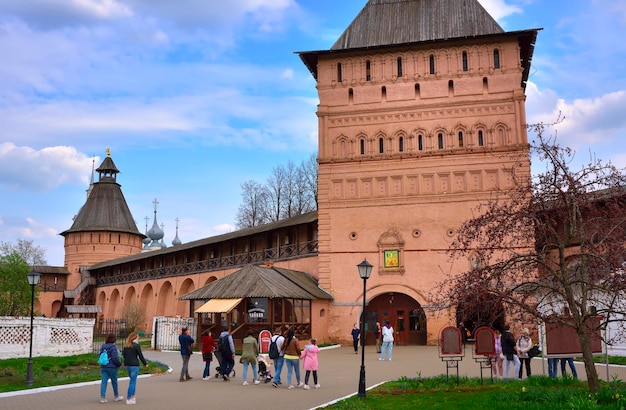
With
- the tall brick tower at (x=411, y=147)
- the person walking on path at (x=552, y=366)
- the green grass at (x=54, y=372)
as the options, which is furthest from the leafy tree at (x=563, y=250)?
the tall brick tower at (x=411, y=147)

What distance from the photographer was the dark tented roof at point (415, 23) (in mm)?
30688

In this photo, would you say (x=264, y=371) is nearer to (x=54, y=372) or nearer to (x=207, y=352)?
(x=207, y=352)

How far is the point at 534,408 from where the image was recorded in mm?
9781

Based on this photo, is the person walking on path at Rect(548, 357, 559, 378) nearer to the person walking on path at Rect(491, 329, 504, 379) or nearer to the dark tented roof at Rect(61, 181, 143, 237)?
the person walking on path at Rect(491, 329, 504, 379)

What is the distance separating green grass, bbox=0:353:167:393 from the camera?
15.0 metres

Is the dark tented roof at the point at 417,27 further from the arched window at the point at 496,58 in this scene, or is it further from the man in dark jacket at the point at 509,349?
the man in dark jacket at the point at 509,349

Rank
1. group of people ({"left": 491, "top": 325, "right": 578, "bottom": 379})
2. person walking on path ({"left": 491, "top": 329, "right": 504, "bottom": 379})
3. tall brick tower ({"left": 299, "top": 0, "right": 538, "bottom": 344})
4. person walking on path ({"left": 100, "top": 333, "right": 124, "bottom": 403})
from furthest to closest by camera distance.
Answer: tall brick tower ({"left": 299, "top": 0, "right": 538, "bottom": 344}) → person walking on path ({"left": 491, "top": 329, "right": 504, "bottom": 379}) → group of people ({"left": 491, "top": 325, "right": 578, "bottom": 379}) → person walking on path ({"left": 100, "top": 333, "right": 124, "bottom": 403})

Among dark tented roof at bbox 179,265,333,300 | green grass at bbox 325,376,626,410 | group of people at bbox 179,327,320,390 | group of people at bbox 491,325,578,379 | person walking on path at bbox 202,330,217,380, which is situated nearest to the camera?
green grass at bbox 325,376,626,410

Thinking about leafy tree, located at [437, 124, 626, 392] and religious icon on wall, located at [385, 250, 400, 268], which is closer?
leafy tree, located at [437, 124, 626, 392]

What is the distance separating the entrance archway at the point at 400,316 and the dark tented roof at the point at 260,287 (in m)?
2.18

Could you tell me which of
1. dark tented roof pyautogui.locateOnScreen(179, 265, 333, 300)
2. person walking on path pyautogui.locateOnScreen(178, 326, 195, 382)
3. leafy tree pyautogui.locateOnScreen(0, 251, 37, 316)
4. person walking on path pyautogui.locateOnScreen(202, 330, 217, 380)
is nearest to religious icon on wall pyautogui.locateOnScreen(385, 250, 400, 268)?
dark tented roof pyautogui.locateOnScreen(179, 265, 333, 300)

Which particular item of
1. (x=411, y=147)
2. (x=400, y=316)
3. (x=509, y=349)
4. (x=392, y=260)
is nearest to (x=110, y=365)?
(x=509, y=349)

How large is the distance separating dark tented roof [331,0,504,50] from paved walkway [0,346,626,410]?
16902 millimetres

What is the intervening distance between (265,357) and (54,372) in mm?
6025
